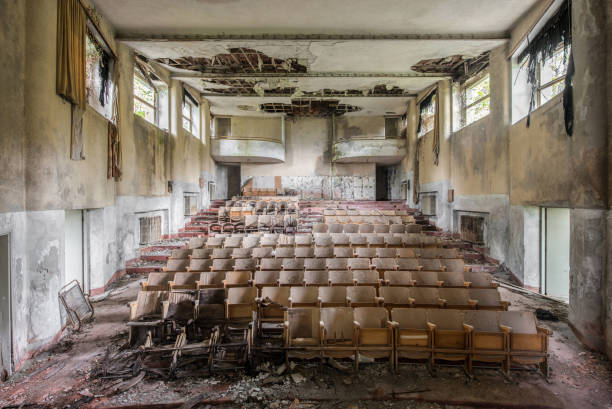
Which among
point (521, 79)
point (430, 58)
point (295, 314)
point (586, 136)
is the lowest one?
point (295, 314)

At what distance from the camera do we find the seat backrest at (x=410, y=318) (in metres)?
3.70

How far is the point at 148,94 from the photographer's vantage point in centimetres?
920

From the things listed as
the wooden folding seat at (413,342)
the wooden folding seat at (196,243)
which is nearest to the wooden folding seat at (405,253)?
the wooden folding seat at (413,342)

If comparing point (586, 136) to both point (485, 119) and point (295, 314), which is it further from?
point (295, 314)

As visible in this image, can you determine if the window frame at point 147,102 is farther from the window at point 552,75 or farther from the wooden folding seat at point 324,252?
the window at point 552,75

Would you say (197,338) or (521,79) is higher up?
(521,79)

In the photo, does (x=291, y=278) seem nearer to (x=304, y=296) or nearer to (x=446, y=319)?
(x=304, y=296)

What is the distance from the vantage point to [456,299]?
4.27 meters

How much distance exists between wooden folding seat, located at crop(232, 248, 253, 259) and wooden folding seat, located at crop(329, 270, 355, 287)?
2146mm

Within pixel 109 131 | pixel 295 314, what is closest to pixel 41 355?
pixel 295 314

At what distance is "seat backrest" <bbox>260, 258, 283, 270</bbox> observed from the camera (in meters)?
5.42

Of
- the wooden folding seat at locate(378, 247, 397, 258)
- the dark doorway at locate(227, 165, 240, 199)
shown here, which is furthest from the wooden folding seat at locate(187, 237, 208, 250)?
the dark doorway at locate(227, 165, 240, 199)

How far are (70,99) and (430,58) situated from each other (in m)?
9.09

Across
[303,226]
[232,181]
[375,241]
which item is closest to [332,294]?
[375,241]
